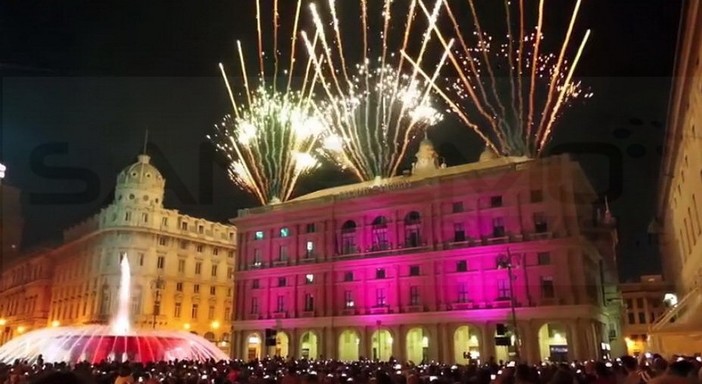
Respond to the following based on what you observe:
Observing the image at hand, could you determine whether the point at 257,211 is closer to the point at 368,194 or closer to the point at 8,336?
the point at 368,194

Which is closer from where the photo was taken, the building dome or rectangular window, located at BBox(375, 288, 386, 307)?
rectangular window, located at BBox(375, 288, 386, 307)

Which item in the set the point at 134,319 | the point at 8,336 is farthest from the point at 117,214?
the point at 8,336

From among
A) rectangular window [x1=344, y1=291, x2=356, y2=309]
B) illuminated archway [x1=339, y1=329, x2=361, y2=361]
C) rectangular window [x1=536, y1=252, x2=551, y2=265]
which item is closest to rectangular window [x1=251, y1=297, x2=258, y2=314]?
illuminated archway [x1=339, y1=329, x2=361, y2=361]

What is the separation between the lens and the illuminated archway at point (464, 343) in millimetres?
51000

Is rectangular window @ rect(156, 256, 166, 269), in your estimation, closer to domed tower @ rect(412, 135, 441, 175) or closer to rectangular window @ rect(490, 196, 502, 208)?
domed tower @ rect(412, 135, 441, 175)

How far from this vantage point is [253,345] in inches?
2490

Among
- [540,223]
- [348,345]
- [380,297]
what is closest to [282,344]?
[348,345]

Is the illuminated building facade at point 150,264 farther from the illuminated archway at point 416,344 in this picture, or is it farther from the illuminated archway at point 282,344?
the illuminated archway at point 416,344

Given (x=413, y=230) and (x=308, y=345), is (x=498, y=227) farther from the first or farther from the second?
(x=308, y=345)

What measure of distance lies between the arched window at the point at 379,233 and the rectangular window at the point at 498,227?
36.5 feet

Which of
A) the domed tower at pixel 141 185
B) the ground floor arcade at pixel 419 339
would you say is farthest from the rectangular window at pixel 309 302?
the domed tower at pixel 141 185

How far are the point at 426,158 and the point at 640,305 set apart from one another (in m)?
47.6

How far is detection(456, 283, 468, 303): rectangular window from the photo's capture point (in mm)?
52344

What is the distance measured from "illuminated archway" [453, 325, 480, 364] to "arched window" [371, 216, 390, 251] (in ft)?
38.1
